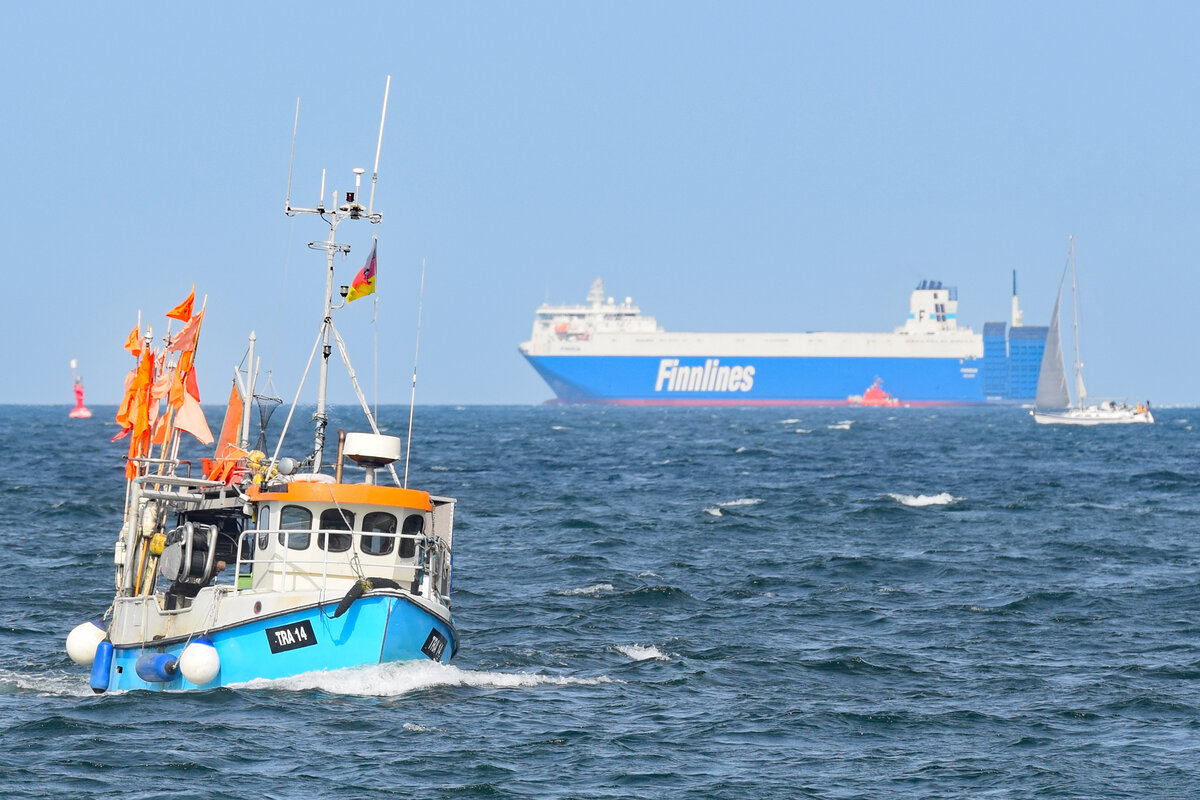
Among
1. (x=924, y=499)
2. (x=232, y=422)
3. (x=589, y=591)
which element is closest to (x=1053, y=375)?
(x=924, y=499)

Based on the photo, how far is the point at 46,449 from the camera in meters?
100

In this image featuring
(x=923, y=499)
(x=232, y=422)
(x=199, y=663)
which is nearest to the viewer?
(x=199, y=663)

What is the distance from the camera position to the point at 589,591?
3578 centimetres

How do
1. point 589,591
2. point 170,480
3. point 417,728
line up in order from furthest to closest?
1. point 589,591
2. point 170,480
3. point 417,728

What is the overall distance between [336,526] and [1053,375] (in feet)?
468

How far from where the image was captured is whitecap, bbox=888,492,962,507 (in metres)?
58.9

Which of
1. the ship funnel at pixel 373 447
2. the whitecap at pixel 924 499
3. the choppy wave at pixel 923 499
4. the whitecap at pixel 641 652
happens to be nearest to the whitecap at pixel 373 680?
the ship funnel at pixel 373 447

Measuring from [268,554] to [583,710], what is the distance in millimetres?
5328

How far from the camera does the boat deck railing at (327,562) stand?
22.8 m

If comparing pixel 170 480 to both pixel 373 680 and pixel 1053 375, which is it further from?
pixel 1053 375

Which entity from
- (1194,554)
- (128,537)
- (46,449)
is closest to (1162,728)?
(128,537)

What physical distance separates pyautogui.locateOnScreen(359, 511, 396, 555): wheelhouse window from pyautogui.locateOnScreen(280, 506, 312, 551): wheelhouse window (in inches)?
33.0

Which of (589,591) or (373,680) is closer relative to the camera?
(373,680)

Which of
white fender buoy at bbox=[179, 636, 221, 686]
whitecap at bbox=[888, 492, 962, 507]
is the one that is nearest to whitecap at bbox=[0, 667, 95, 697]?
white fender buoy at bbox=[179, 636, 221, 686]
